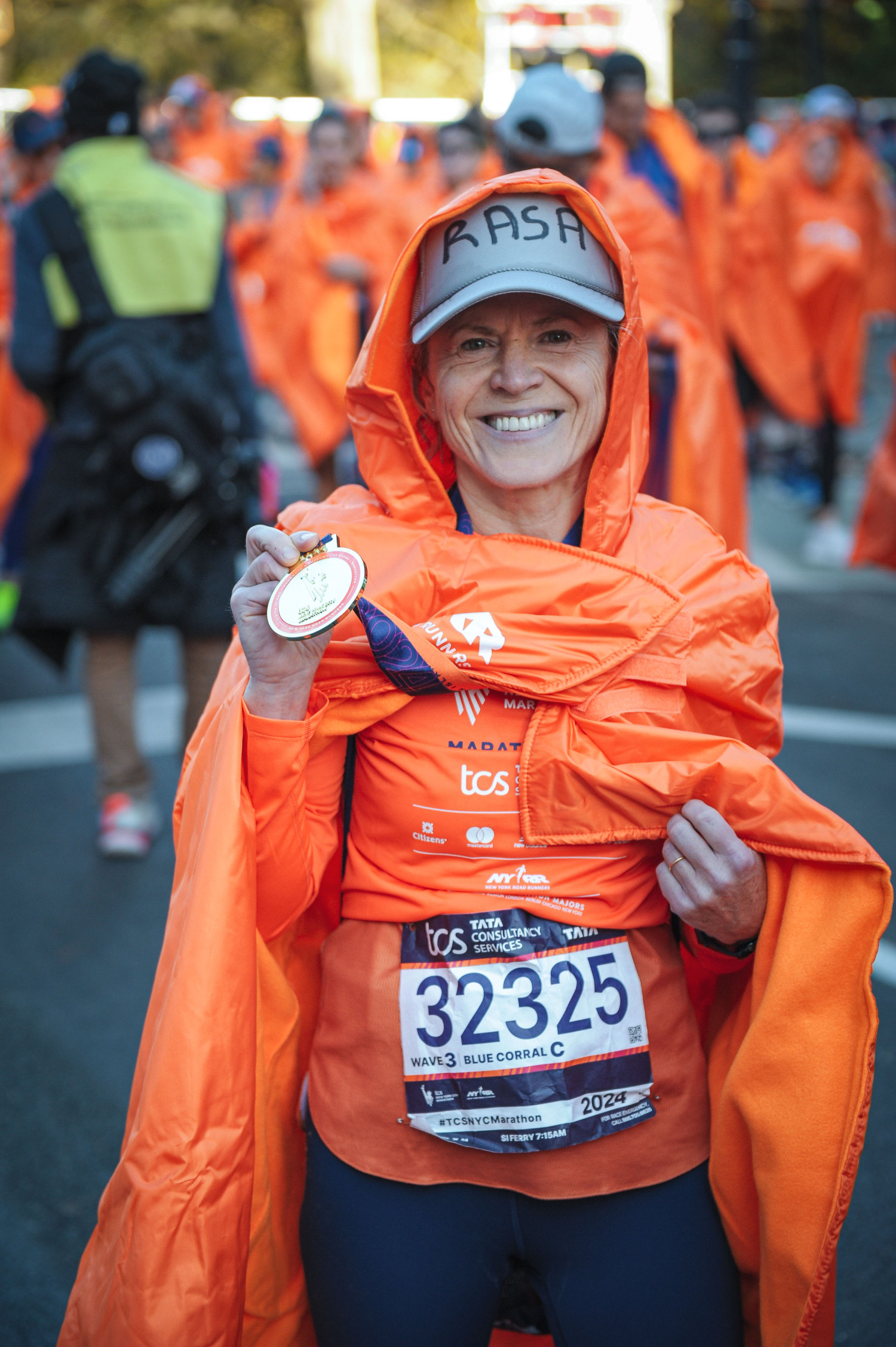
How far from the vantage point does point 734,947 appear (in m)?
1.80

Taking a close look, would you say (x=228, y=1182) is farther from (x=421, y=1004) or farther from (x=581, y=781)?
(x=581, y=781)

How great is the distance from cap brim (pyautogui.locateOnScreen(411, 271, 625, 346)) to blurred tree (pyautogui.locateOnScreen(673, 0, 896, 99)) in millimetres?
29092

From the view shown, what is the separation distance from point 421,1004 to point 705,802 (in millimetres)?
472

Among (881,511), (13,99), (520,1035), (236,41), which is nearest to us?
(520,1035)

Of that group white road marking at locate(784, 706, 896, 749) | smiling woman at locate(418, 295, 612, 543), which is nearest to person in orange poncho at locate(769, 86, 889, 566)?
white road marking at locate(784, 706, 896, 749)

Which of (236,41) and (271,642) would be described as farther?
(236,41)

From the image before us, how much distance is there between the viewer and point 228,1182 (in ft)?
5.53

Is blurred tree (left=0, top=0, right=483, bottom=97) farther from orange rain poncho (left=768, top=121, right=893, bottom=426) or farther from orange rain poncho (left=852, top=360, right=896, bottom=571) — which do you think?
orange rain poncho (left=852, top=360, right=896, bottom=571)

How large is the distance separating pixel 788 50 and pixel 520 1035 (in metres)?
32.6

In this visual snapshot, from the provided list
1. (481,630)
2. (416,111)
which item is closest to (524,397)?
(481,630)

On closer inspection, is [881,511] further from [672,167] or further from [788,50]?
[788,50]

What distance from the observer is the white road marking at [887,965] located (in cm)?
352

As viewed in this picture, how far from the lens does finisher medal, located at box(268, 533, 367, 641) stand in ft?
5.05

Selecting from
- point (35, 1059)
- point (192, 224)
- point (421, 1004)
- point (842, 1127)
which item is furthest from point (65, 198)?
point (842, 1127)
